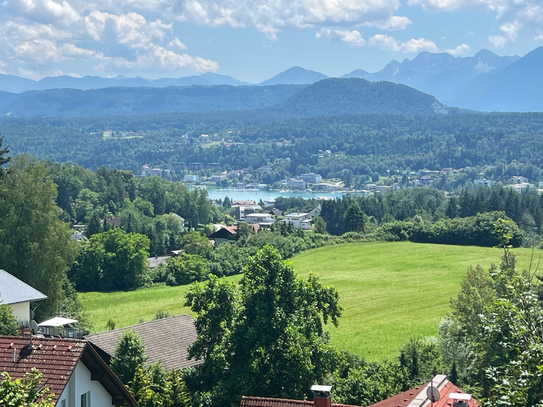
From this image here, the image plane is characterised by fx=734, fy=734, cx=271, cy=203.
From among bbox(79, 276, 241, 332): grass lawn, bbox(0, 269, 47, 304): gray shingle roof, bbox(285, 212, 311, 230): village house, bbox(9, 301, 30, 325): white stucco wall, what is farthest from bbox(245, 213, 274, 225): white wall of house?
bbox(9, 301, 30, 325): white stucco wall

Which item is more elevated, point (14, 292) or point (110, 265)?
point (14, 292)

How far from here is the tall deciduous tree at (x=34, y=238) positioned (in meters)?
34.2

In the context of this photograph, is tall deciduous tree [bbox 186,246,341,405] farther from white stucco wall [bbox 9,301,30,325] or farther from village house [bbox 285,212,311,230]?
village house [bbox 285,212,311,230]

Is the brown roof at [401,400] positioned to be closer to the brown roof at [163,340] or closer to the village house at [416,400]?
the village house at [416,400]

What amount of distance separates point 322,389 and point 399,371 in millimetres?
8230

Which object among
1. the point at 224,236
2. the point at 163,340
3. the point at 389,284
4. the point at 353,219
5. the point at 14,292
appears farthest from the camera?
the point at 353,219

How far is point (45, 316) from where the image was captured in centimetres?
3316

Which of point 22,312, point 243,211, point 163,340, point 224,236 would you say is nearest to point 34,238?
point 22,312

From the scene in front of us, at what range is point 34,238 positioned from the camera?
34594 mm

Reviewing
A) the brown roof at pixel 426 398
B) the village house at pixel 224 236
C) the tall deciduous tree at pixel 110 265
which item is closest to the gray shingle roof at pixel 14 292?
the brown roof at pixel 426 398

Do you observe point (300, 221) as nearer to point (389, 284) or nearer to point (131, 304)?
point (389, 284)

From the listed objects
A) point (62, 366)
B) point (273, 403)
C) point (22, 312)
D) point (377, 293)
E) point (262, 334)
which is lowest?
point (377, 293)

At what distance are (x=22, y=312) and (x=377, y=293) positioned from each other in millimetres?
25673

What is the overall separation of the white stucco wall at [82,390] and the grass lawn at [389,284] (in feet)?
62.5
